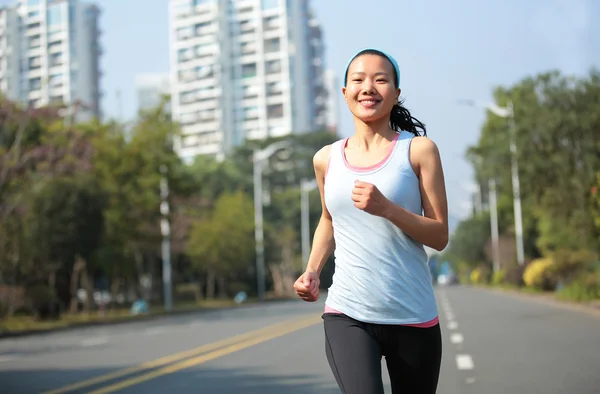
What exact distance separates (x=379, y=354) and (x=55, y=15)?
159m

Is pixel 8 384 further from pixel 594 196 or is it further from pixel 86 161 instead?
pixel 86 161

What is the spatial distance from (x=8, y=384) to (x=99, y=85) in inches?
6017

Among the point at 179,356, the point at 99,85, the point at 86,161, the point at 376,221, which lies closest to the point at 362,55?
the point at 376,221

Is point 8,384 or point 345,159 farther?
point 8,384

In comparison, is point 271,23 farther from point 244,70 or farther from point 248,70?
point 244,70

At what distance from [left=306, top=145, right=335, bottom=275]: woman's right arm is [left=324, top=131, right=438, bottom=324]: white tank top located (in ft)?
0.74

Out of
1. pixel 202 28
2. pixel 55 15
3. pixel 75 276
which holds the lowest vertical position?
pixel 75 276

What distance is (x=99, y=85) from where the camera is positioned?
525 feet

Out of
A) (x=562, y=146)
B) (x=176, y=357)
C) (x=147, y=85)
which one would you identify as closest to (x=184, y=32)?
(x=147, y=85)

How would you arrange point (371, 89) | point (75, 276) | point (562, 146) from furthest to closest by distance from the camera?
1. point (75, 276)
2. point (562, 146)
3. point (371, 89)

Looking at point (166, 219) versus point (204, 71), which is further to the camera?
point (204, 71)

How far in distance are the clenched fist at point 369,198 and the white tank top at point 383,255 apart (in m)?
0.18

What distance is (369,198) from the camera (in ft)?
12.4

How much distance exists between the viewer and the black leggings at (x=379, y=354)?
403cm
